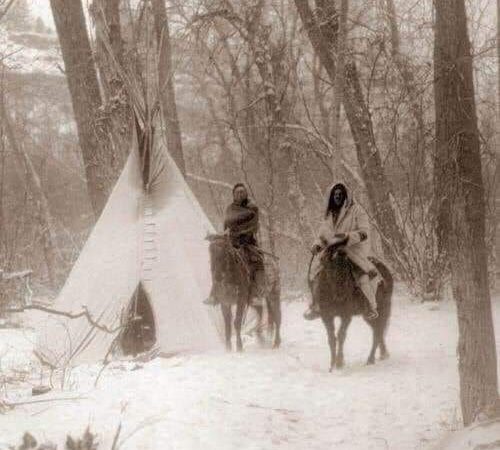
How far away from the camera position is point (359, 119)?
12789 mm

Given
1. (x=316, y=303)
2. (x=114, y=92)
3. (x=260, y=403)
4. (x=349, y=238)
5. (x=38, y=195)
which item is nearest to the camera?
(x=260, y=403)

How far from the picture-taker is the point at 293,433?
5895mm

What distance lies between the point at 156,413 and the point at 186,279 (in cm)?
373

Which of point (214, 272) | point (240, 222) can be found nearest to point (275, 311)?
point (214, 272)

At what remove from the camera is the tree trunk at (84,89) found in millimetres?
10414

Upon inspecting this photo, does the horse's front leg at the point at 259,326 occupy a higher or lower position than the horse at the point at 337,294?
lower

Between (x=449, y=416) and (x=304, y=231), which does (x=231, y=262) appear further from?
(x=304, y=231)

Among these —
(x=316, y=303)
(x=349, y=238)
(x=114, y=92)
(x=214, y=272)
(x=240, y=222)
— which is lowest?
(x=316, y=303)

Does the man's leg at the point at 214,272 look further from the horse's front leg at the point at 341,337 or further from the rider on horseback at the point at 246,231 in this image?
the horse's front leg at the point at 341,337

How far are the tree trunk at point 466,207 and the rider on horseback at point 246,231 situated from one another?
143 inches

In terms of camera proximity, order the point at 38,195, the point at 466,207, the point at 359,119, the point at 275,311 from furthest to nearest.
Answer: the point at 38,195 → the point at 359,119 → the point at 275,311 → the point at 466,207

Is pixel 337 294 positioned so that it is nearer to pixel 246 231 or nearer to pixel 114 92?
pixel 246 231

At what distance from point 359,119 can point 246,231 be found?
4737mm

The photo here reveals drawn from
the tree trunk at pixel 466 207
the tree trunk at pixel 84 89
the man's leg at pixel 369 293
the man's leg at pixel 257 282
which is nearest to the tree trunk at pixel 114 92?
the tree trunk at pixel 84 89
